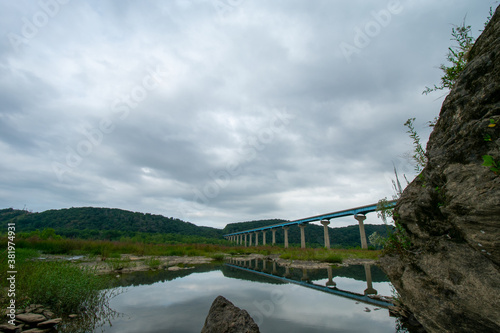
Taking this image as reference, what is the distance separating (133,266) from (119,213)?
3984 inches

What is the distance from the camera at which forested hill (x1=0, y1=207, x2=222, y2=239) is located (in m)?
68.1

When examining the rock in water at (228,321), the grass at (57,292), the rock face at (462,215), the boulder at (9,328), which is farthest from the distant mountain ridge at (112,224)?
the rock face at (462,215)

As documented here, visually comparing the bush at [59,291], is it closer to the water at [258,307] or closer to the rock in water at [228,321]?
the water at [258,307]

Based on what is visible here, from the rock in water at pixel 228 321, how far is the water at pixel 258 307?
1369mm

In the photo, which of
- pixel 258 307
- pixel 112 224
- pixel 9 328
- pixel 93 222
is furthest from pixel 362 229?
pixel 93 222

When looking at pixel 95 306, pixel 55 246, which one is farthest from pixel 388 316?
pixel 55 246

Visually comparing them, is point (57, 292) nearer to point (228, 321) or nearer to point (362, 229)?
point (228, 321)

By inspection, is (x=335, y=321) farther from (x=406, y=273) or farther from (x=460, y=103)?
(x=460, y=103)

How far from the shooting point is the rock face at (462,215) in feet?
9.77

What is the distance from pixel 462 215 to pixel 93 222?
107534 millimetres

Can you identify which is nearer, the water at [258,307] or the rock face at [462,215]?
the rock face at [462,215]

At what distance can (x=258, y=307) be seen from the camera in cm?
806

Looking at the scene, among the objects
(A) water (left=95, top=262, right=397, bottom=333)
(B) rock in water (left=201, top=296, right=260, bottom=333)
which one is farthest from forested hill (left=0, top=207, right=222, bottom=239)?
(B) rock in water (left=201, top=296, right=260, bottom=333)

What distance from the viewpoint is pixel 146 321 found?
264 inches
